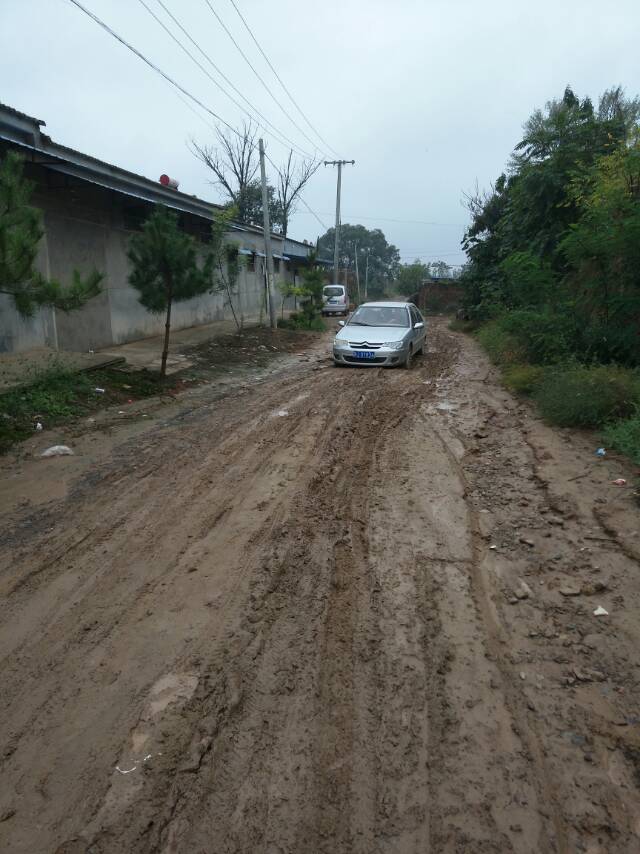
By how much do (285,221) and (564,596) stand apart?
4915cm

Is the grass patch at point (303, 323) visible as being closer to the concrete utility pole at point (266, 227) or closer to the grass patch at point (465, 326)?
the concrete utility pole at point (266, 227)

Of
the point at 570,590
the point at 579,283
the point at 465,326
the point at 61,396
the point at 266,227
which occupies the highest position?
the point at 266,227

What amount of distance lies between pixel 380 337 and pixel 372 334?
26 centimetres

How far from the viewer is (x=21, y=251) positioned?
6.05 meters

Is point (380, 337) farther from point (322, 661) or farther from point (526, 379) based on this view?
point (322, 661)

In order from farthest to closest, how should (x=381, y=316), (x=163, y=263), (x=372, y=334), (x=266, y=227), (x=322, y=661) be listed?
(x=266, y=227), (x=381, y=316), (x=372, y=334), (x=163, y=263), (x=322, y=661)

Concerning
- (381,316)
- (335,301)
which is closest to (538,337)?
(381,316)

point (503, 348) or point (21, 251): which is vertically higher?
point (21, 251)

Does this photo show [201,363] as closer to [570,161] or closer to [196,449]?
[196,449]

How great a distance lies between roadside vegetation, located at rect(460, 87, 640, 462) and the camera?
7660 millimetres

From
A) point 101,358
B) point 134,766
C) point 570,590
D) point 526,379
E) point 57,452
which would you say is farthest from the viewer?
point 101,358

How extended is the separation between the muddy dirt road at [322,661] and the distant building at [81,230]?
6.06 metres

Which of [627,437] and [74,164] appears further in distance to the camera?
[74,164]

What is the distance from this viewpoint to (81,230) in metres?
13.6
